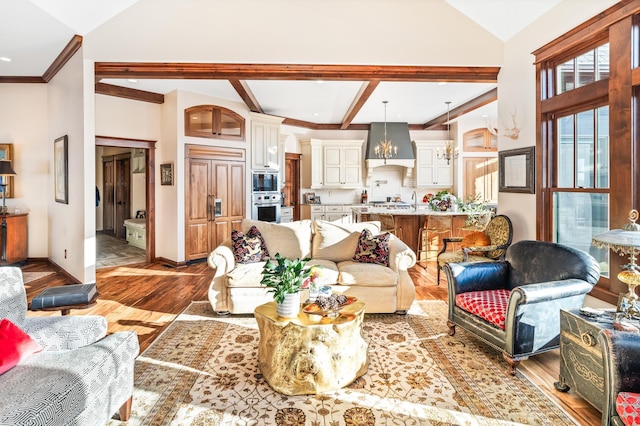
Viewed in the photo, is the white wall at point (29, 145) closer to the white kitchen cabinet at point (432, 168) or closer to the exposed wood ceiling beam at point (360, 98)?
the exposed wood ceiling beam at point (360, 98)

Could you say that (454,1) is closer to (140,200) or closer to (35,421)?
(35,421)

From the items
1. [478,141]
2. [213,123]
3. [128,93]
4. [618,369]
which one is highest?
[128,93]

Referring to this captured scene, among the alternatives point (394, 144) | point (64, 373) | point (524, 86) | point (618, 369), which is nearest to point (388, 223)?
point (524, 86)

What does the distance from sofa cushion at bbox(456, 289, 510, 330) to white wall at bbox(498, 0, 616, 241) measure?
128 cm

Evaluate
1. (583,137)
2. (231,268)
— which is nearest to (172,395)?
(231,268)

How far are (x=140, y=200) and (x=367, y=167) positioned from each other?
19.5 feet

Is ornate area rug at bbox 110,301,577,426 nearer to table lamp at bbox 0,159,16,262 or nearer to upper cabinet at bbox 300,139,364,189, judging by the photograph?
table lamp at bbox 0,159,16,262

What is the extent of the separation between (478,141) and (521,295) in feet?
24.1

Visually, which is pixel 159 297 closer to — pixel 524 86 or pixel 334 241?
pixel 334 241


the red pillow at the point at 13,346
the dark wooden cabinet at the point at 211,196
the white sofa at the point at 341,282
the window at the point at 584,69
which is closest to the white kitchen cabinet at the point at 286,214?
the dark wooden cabinet at the point at 211,196

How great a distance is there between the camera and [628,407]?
169 cm

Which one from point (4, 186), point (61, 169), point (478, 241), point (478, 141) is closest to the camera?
point (478, 241)

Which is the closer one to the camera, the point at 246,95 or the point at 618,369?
the point at 618,369

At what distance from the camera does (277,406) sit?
2207mm
